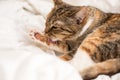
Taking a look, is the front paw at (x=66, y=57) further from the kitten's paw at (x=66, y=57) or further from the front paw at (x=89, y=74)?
the front paw at (x=89, y=74)

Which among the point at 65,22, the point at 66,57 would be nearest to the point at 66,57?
the point at 66,57

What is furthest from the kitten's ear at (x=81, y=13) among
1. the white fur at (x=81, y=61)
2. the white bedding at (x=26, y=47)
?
the white fur at (x=81, y=61)

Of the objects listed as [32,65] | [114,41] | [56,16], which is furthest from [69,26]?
[32,65]

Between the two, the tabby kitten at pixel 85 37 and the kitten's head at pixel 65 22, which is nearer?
the tabby kitten at pixel 85 37

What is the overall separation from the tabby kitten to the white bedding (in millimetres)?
47

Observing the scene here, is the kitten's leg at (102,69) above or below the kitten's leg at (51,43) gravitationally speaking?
below

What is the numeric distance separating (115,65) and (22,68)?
317 millimetres

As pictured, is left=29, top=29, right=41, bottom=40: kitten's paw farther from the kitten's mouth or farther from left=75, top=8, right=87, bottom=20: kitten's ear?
left=75, top=8, right=87, bottom=20: kitten's ear

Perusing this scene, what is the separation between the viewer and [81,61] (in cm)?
87

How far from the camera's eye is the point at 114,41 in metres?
0.95

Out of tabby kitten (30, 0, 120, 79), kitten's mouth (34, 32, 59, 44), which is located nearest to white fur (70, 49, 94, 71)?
tabby kitten (30, 0, 120, 79)

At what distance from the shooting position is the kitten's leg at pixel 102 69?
0.81 meters

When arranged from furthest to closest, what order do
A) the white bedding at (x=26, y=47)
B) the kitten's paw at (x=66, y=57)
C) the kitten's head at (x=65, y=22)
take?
the kitten's head at (x=65, y=22), the kitten's paw at (x=66, y=57), the white bedding at (x=26, y=47)

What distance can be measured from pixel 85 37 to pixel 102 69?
8.2 inches
